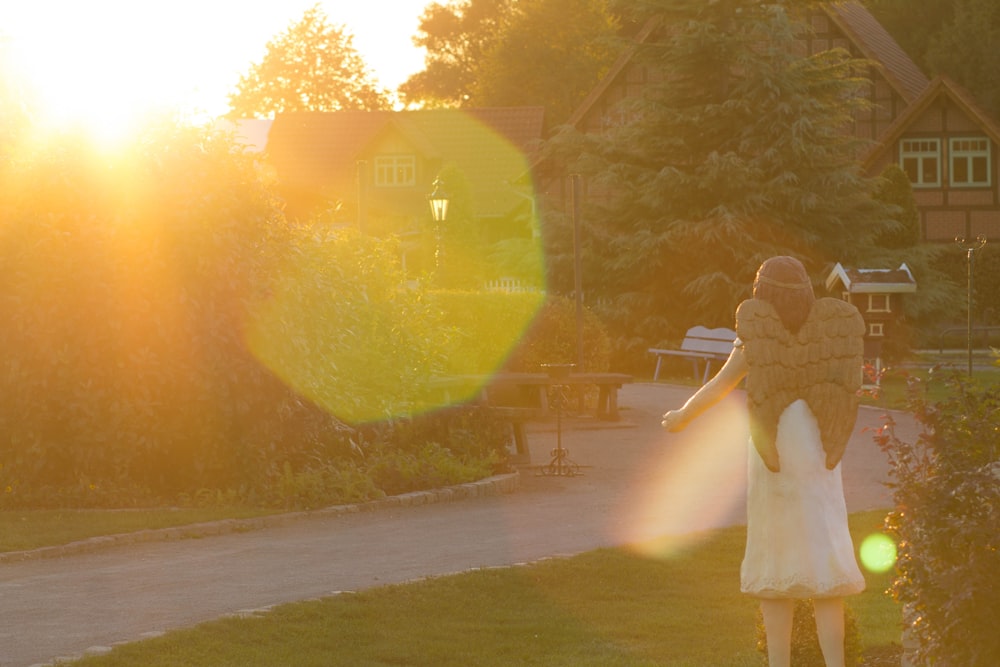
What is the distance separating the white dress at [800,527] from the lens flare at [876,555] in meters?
4.19

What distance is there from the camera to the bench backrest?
31.2 meters

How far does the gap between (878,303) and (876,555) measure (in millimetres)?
19942

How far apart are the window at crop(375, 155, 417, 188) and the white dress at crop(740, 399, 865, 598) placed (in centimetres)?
5846

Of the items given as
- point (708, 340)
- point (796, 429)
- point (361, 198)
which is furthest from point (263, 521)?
point (708, 340)

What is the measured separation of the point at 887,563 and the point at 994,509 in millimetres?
4902

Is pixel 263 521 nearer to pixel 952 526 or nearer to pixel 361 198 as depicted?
pixel 952 526

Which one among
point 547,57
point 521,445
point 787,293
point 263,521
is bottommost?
point 263,521

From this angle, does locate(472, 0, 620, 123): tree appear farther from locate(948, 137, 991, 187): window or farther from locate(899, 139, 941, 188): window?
locate(948, 137, 991, 187): window

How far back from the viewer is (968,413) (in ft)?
23.7

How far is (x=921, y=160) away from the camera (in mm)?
48281

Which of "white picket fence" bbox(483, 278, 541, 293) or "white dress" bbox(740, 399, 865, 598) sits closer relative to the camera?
"white dress" bbox(740, 399, 865, 598)

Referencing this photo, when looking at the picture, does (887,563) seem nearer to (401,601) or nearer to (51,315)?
(401,601)

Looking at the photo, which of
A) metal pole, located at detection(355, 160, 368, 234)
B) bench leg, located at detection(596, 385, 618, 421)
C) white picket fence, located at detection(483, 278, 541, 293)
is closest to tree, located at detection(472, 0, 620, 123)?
white picket fence, located at detection(483, 278, 541, 293)

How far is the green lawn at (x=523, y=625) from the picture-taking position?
8.55 metres
